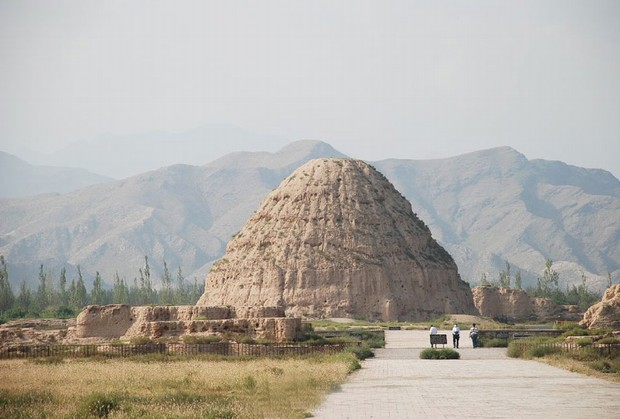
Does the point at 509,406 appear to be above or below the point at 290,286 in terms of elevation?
below

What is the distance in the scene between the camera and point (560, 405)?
21172 mm

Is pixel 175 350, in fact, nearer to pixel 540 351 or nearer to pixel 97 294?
pixel 540 351

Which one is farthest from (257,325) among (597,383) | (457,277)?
(457,277)

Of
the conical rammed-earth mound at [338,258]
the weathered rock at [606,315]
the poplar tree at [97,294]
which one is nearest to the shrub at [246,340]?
the weathered rock at [606,315]

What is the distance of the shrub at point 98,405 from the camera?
19.7 meters

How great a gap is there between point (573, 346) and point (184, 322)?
15033mm

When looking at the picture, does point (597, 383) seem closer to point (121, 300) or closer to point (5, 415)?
point (5, 415)

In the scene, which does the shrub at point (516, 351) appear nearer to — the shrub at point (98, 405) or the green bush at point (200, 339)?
the green bush at point (200, 339)

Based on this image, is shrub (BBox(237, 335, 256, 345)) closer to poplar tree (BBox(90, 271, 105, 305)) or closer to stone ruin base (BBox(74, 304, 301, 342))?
stone ruin base (BBox(74, 304, 301, 342))

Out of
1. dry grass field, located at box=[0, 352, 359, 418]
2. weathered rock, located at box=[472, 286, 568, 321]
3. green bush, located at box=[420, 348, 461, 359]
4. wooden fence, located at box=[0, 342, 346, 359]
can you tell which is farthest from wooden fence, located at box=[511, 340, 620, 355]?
weathered rock, located at box=[472, 286, 568, 321]

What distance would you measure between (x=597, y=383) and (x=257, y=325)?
16.4 m

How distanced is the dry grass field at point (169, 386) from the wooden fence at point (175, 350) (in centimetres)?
150

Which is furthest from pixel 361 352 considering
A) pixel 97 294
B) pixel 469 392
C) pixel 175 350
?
pixel 97 294

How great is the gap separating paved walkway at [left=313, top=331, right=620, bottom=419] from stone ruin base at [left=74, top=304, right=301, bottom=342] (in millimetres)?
5430
